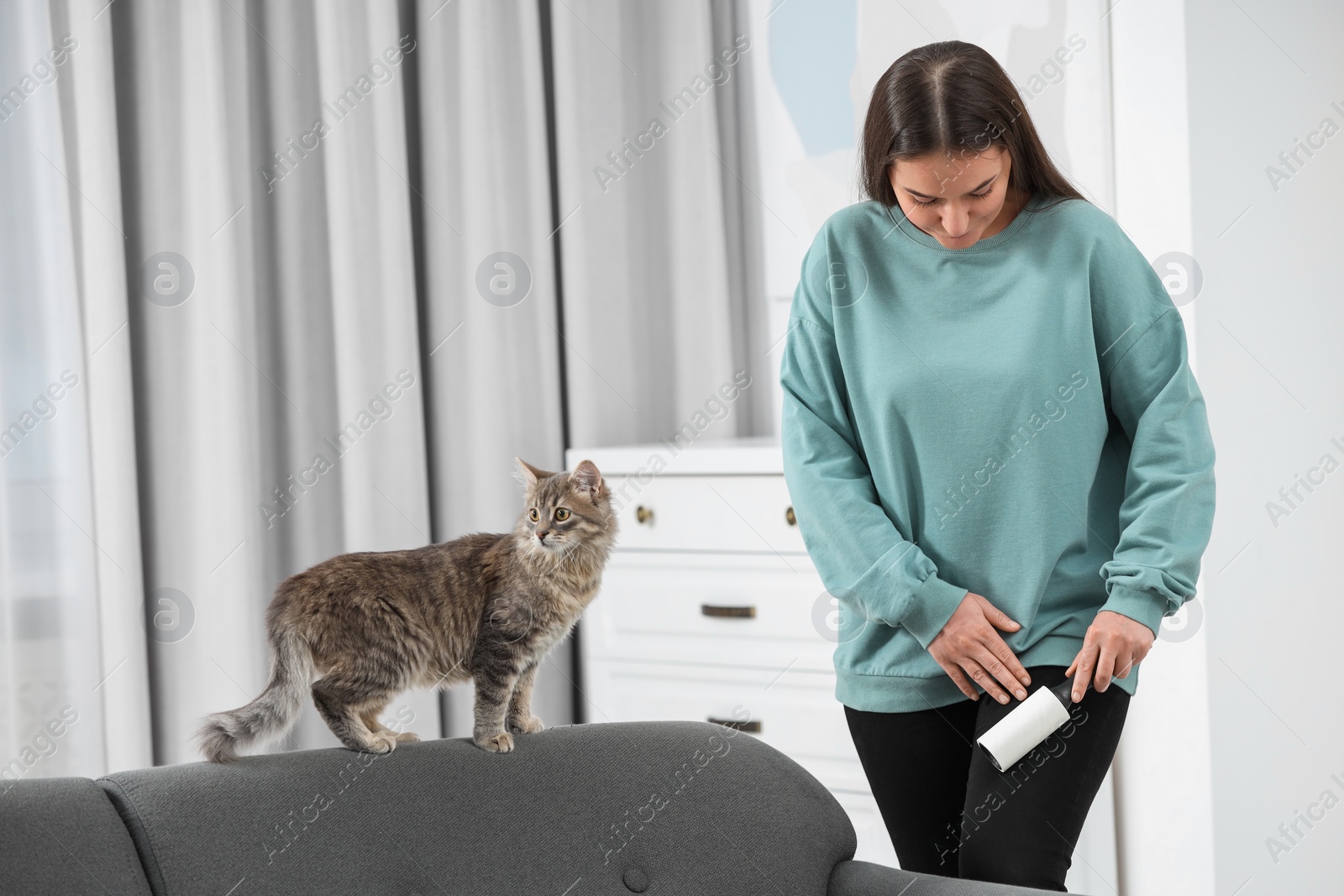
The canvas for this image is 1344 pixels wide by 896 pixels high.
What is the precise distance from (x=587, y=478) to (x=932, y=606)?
45 centimetres

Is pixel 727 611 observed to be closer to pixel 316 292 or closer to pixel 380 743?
pixel 316 292

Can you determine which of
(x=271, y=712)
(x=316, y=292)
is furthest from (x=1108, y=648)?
(x=316, y=292)

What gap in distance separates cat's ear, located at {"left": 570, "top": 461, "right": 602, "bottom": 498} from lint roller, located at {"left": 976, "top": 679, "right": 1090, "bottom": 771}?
0.53 meters

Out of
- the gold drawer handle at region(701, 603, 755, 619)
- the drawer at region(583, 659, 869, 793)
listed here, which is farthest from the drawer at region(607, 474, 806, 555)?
the drawer at region(583, 659, 869, 793)

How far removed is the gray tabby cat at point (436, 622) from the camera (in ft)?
3.61

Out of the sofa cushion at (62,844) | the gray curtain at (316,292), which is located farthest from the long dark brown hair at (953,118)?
the gray curtain at (316,292)

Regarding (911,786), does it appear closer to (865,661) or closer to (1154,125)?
(865,661)

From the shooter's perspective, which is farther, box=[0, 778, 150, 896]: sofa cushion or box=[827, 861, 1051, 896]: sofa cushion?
box=[827, 861, 1051, 896]: sofa cushion

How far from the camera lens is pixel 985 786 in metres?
1.08

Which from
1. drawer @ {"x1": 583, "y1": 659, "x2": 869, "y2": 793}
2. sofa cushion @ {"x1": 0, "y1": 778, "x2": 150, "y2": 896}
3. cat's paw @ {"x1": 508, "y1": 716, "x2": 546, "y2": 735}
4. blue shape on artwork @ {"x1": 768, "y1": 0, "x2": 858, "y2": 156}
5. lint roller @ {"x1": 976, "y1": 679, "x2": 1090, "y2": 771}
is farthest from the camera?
blue shape on artwork @ {"x1": 768, "y1": 0, "x2": 858, "y2": 156}

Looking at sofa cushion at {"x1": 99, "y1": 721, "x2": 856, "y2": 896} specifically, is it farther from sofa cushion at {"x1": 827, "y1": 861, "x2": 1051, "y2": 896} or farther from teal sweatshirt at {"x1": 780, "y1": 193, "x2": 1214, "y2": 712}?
teal sweatshirt at {"x1": 780, "y1": 193, "x2": 1214, "y2": 712}

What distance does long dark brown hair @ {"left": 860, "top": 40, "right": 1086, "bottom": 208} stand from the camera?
43.0 inches

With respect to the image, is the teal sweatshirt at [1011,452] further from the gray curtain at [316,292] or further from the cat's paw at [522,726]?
the gray curtain at [316,292]

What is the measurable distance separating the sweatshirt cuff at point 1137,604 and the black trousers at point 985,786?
84 mm
